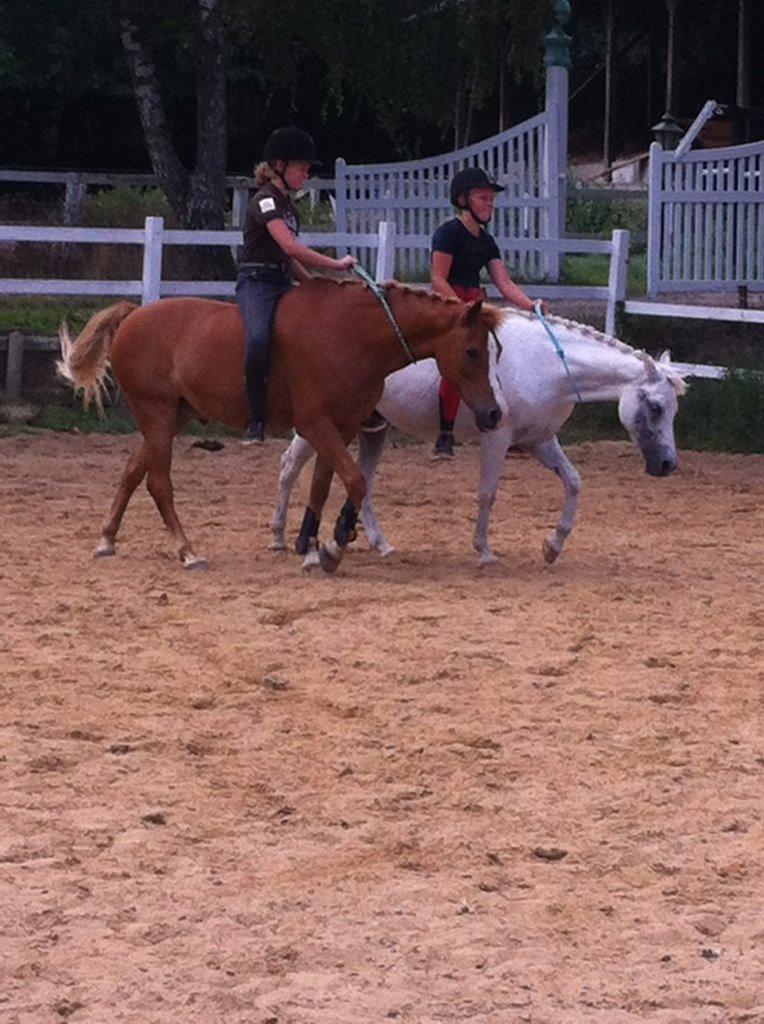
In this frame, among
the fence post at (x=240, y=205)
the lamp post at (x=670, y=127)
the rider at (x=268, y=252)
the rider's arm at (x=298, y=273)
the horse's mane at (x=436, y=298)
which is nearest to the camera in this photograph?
the horse's mane at (x=436, y=298)

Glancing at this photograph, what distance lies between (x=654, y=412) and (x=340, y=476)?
1606 mm

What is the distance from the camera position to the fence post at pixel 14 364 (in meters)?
15.2

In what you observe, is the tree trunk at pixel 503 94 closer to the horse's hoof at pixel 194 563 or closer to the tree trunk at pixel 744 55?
the tree trunk at pixel 744 55

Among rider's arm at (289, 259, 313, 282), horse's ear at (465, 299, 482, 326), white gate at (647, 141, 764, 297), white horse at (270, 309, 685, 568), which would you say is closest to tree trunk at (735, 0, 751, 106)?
white gate at (647, 141, 764, 297)

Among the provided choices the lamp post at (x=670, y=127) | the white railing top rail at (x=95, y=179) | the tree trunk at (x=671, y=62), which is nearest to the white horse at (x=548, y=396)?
the lamp post at (x=670, y=127)

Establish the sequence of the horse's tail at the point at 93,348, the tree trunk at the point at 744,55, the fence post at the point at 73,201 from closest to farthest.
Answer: the horse's tail at the point at 93,348 → the fence post at the point at 73,201 → the tree trunk at the point at 744,55

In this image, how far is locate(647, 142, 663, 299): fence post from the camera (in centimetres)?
1638

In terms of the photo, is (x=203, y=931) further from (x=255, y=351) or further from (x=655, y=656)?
(x=255, y=351)

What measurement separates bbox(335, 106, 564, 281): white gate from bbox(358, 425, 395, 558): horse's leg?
745cm

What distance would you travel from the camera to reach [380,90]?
23781 mm

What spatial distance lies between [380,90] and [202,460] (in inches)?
441

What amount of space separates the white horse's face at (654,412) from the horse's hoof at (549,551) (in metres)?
0.61

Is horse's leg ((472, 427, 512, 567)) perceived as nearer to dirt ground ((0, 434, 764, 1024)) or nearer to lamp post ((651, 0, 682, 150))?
dirt ground ((0, 434, 764, 1024))

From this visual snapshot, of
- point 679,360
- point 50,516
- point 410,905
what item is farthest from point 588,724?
point 679,360
